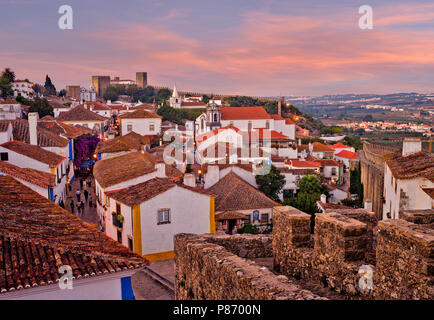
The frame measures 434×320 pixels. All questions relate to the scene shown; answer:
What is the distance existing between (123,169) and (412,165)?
Answer: 1476cm

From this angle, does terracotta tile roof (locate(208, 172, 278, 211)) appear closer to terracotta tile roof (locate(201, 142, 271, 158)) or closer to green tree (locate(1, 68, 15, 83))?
terracotta tile roof (locate(201, 142, 271, 158))

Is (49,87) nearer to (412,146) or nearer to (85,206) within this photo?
(85,206)

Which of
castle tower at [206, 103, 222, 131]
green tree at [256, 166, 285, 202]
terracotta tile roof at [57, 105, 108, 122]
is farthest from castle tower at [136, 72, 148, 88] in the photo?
green tree at [256, 166, 285, 202]

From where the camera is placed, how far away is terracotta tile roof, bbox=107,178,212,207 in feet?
61.2

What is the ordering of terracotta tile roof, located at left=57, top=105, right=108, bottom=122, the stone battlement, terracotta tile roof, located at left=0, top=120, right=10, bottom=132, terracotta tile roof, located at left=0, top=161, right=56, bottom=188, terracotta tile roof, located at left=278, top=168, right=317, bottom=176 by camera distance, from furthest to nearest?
1. terracotta tile roof, located at left=57, top=105, right=108, bottom=122
2. terracotta tile roof, located at left=278, top=168, right=317, bottom=176
3. terracotta tile roof, located at left=0, top=120, right=10, bottom=132
4. terracotta tile roof, located at left=0, top=161, right=56, bottom=188
5. the stone battlement

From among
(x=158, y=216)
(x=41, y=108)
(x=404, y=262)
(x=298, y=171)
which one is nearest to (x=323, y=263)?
(x=404, y=262)

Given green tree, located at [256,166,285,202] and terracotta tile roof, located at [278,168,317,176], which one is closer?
green tree, located at [256,166,285,202]

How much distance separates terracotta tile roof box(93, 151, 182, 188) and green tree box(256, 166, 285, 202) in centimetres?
708

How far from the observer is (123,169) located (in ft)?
79.7

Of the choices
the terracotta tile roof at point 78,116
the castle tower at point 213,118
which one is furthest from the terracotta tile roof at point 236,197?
the castle tower at point 213,118

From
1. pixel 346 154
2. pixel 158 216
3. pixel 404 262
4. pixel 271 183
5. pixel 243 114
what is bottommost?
pixel 346 154

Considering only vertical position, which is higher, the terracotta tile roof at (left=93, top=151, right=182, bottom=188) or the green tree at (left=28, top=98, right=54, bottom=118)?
the green tree at (left=28, top=98, right=54, bottom=118)

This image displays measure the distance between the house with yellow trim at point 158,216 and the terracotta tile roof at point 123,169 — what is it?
223cm
